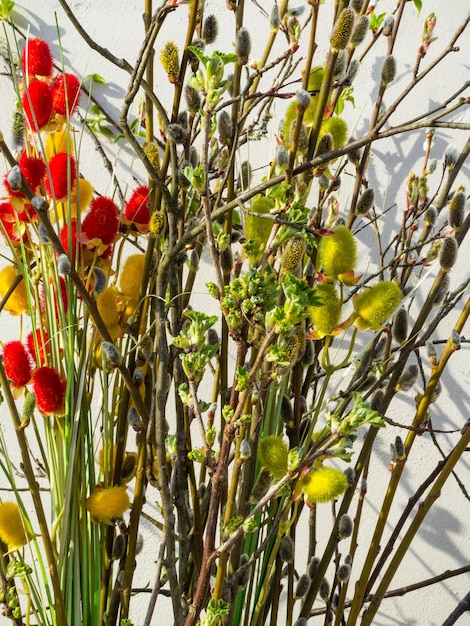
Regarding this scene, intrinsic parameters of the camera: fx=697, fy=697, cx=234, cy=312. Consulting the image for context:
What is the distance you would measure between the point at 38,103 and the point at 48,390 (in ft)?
0.73

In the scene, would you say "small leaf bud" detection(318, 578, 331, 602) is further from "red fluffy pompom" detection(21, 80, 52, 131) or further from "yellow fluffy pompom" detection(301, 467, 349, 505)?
"red fluffy pompom" detection(21, 80, 52, 131)

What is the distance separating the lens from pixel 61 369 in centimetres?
57

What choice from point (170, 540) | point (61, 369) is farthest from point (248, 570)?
point (61, 369)

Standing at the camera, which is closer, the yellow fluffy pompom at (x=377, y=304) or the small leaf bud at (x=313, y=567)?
the yellow fluffy pompom at (x=377, y=304)

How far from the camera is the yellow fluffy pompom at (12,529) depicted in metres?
0.55

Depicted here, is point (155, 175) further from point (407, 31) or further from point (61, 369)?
point (407, 31)

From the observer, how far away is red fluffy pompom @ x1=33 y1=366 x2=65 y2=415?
52cm

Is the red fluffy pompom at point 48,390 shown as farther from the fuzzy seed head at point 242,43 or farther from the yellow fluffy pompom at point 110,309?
the fuzzy seed head at point 242,43

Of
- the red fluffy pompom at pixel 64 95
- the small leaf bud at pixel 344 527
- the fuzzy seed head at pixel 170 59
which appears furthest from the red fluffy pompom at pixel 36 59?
the small leaf bud at pixel 344 527

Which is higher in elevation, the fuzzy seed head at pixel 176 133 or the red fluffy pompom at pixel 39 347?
the fuzzy seed head at pixel 176 133

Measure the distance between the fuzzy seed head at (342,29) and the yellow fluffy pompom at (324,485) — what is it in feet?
0.97

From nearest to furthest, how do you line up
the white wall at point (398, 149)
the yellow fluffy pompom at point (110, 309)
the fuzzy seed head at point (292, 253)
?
the fuzzy seed head at point (292, 253), the yellow fluffy pompom at point (110, 309), the white wall at point (398, 149)

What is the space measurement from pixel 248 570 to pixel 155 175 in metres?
0.29

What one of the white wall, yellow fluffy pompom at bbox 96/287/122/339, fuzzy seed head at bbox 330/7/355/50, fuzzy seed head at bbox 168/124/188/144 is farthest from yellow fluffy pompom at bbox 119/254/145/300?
the white wall
